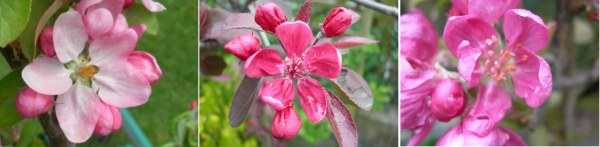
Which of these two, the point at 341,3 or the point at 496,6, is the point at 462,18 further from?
the point at 341,3

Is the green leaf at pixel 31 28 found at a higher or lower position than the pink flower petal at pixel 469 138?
higher

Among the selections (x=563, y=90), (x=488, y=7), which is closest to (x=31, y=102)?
(x=488, y=7)

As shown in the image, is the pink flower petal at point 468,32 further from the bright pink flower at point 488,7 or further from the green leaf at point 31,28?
the green leaf at point 31,28

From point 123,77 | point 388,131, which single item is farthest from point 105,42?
point 388,131

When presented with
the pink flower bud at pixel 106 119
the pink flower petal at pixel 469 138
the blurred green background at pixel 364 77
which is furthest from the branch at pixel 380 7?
the pink flower bud at pixel 106 119

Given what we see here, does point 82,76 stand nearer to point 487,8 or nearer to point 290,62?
point 290,62
